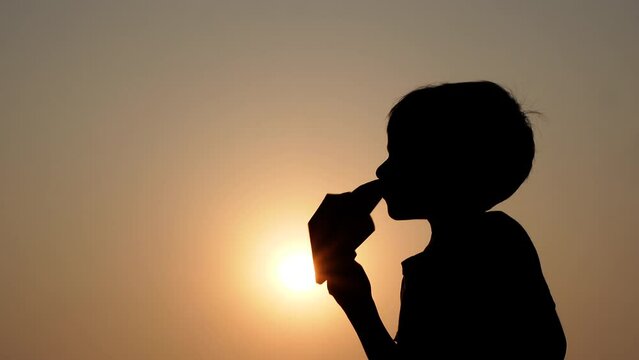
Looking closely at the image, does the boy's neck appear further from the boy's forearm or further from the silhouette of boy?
the boy's forearm

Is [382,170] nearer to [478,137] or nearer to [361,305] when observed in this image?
[478,137]

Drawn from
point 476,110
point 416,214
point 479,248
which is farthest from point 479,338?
point 476,110

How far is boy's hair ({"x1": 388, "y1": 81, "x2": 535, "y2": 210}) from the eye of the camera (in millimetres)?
1842

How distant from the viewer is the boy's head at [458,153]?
1.84 meters

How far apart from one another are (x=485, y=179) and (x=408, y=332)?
1.54ft

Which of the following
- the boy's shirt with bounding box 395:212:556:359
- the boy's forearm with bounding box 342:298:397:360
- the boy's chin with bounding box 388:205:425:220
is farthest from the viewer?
the boy's chin with bounding box 388:205:425:220

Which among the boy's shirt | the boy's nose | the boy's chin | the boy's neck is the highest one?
the boy's nose

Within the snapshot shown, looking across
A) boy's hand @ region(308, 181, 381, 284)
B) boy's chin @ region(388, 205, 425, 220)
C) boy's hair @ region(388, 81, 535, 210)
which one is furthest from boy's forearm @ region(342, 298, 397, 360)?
boy's hair @ region(388, 81, 535, 210)

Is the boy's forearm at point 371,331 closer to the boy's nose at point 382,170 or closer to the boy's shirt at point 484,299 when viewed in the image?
the boy's shirt at point 484,299

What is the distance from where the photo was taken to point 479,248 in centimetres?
169

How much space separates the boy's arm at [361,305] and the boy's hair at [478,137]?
0.37 metres

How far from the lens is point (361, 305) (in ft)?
6.01

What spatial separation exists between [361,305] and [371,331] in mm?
74

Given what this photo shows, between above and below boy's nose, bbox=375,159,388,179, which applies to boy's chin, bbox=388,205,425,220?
below
